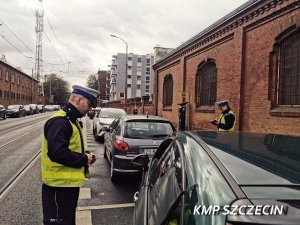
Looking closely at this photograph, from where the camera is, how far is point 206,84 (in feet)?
57.0

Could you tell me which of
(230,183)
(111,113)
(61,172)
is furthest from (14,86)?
(230,183)

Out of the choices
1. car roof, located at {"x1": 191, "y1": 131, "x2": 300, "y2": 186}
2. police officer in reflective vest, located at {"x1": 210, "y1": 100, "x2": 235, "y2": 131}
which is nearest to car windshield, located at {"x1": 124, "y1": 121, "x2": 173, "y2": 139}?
police officer in reflective vest, located at {"x1": 210, "y1": 100, "x2": 235, "y2": 131}

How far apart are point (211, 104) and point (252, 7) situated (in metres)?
5.60

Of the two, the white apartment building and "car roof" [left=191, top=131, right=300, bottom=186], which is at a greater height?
the white apartment building

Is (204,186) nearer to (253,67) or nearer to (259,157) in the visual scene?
(259,157)

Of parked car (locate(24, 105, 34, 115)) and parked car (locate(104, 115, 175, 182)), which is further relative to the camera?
parked car (locate(24, 105, 34, 115))

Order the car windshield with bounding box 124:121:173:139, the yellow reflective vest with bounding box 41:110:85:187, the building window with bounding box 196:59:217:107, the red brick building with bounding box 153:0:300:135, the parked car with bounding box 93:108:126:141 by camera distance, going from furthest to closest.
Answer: the building window with bounding box 196:59:217:107 < the parked car with bounding box 93:108:126:141 < the red brick building with bounding box 153:0:300:135 < the car windshield with bounding box 124:121:173:139 < the yellow reflective vest with bounding box 41:110:85:187

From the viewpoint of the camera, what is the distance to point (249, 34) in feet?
41.3

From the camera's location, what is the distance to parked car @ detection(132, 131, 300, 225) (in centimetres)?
146

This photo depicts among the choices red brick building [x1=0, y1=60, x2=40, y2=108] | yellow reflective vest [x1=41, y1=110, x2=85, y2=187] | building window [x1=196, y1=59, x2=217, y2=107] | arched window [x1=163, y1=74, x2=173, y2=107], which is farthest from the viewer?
red brick building [x1=0, y1=60, x2=40, y2=108]

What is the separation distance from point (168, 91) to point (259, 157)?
2247 centimetres

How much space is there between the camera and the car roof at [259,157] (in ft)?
5.63

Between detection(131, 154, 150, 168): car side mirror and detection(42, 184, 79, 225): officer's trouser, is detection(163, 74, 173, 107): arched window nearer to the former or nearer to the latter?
detection(131, 154, 150, 168): car side mirror

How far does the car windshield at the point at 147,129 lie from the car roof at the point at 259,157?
14.8ft
